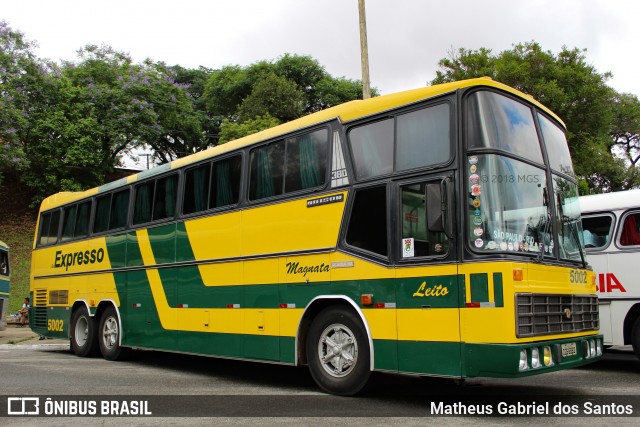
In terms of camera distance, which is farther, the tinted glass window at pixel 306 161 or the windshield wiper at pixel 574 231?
the tinted glass window at pixel 306 161

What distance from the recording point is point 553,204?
701 centimetres

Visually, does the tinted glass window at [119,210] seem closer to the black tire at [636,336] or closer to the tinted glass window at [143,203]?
the tinted glass window at [143,203]

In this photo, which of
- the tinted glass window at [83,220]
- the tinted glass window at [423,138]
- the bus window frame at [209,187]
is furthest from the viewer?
the tinted glass window at [83,220]

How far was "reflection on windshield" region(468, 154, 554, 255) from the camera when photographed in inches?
243

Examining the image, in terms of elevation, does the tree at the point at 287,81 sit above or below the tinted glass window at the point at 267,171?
above

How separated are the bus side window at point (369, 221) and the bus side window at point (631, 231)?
4.94 m

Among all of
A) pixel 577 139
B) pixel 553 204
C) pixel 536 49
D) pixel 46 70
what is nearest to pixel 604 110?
pixel 577 139

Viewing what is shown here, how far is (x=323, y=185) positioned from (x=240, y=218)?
179 centimetres

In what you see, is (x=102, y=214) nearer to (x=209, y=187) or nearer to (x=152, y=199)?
(x=152, y=199)

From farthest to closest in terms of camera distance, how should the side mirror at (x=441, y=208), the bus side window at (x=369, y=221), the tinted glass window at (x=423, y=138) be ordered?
the bus side window at (x=369, y=221), the tinted glass window at (x=423, y=138), the side mirror at (x=441, y=208)

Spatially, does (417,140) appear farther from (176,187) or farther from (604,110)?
(604,110)

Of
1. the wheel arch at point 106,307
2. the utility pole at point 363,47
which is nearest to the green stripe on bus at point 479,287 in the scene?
the wheel arch at point 106,307

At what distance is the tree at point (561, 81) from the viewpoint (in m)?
24.4

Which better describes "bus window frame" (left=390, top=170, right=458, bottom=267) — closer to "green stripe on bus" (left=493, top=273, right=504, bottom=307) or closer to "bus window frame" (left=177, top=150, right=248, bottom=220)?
"green stripe on bus" (left=493, top=273, right=504, bottom=307)
